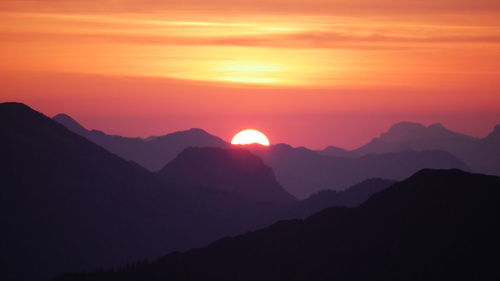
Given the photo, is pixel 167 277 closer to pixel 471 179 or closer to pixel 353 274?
pixel 353 274

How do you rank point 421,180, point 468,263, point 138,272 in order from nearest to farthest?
point 468,263
point 421,180
point 138,272

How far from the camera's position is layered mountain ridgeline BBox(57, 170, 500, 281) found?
121250 mm

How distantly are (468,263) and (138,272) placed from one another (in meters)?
58.7

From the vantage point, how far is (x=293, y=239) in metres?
144

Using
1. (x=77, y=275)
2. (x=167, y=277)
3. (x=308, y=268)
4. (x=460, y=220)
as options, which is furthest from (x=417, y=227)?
(x=77, y=275)

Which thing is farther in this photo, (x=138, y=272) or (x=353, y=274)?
(x=138, y=272)

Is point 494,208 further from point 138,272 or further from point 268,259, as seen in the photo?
point 138,272

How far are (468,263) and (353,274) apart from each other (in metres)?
16.8

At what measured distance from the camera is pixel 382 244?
128875 millimetres

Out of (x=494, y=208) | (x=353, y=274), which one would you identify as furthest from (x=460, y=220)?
(x=353, y=274)

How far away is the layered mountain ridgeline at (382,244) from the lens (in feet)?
398

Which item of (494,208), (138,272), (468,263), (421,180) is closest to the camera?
(468,263)

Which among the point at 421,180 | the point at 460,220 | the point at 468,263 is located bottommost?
the point at 468,263

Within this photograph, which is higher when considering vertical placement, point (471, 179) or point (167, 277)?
point (471, 179)
